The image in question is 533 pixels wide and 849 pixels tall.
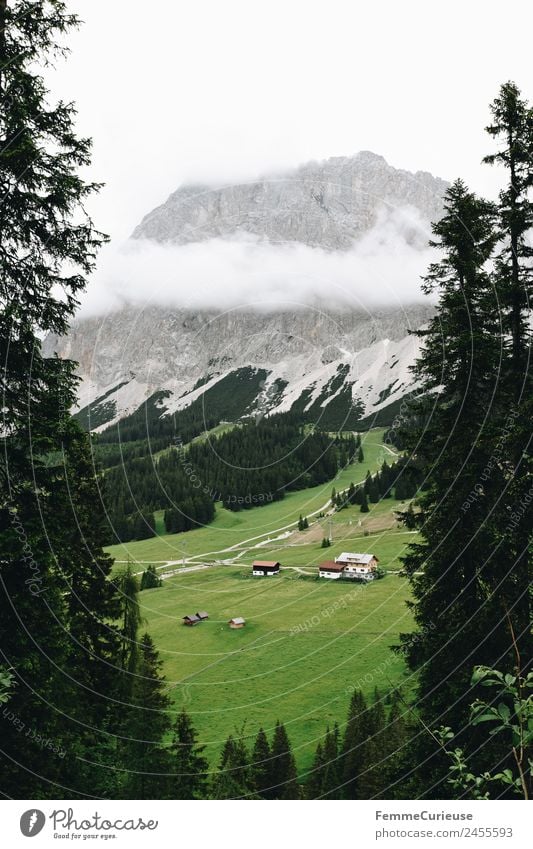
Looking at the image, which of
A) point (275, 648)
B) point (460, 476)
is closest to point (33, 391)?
point (460, 476)

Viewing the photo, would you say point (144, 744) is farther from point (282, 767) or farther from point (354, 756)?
point (354, 756)

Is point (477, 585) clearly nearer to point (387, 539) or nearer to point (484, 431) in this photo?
point (484, 431)

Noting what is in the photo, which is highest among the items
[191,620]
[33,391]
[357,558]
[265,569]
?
[33,391]

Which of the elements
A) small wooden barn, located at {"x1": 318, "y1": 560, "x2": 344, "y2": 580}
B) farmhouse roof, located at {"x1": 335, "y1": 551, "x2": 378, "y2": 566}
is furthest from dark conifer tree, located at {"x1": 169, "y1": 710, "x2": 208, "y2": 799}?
farmhouse roof, located at {"x1": 335, "y1": 551, "x2": 378, "y2": 566}

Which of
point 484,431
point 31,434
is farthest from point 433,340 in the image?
point 31,434

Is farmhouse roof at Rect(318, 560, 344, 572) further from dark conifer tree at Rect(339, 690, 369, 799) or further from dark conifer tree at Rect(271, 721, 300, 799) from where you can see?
dark conifer tree at Rect(271, 721, 300, 799)

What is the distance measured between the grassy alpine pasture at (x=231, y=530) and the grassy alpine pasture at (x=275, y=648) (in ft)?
75.7

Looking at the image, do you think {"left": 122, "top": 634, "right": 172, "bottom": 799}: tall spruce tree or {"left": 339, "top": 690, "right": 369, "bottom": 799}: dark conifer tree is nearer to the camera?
{"left": 122, "top": 634, "right": 172, "bottom": 799}: tall spruce tree

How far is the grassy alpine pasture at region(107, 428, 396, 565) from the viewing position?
376 feet

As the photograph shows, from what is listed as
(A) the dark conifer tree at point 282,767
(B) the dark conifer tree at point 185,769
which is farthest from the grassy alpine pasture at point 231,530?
(B) the dark conifer tree at point 185,769

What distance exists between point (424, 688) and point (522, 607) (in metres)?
4.43
